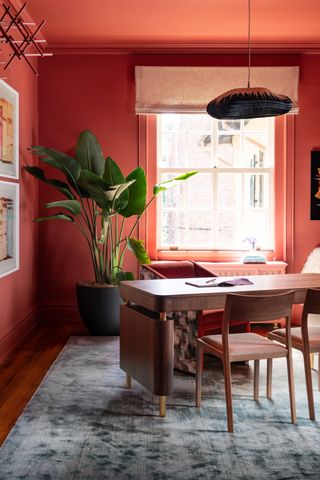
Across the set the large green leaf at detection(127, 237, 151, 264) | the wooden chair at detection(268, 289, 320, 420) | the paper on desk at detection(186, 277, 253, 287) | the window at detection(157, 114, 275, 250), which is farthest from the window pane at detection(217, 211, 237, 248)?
the wooden chair at detection(268, 289, 320, 420)

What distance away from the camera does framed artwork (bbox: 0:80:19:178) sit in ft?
16.3

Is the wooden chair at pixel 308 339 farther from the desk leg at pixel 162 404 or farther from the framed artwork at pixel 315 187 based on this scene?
the framed artwork at pixel 315 187

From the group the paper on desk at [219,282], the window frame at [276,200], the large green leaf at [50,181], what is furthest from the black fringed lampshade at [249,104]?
the window frame at [276,200]

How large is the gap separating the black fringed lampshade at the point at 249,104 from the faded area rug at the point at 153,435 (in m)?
1.97

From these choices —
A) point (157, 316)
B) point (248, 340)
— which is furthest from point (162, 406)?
point (248, 340)

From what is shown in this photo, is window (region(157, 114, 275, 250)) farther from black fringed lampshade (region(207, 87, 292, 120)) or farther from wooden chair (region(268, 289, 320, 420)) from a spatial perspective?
wooden chair (region(268, 289, 320, 420))

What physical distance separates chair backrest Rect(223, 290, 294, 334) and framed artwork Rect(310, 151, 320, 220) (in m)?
3.34

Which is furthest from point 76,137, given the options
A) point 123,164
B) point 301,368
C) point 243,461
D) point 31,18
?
point 243,461

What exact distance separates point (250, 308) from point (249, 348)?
295 millimetres

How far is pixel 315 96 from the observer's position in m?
6.58

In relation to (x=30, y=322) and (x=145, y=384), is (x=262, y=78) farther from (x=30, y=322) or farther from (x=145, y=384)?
(x=145, y=384)

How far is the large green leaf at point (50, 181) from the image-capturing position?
5855 millimetres

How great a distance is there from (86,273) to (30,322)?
2.82 ft

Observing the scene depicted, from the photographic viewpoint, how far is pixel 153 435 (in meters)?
3.32
